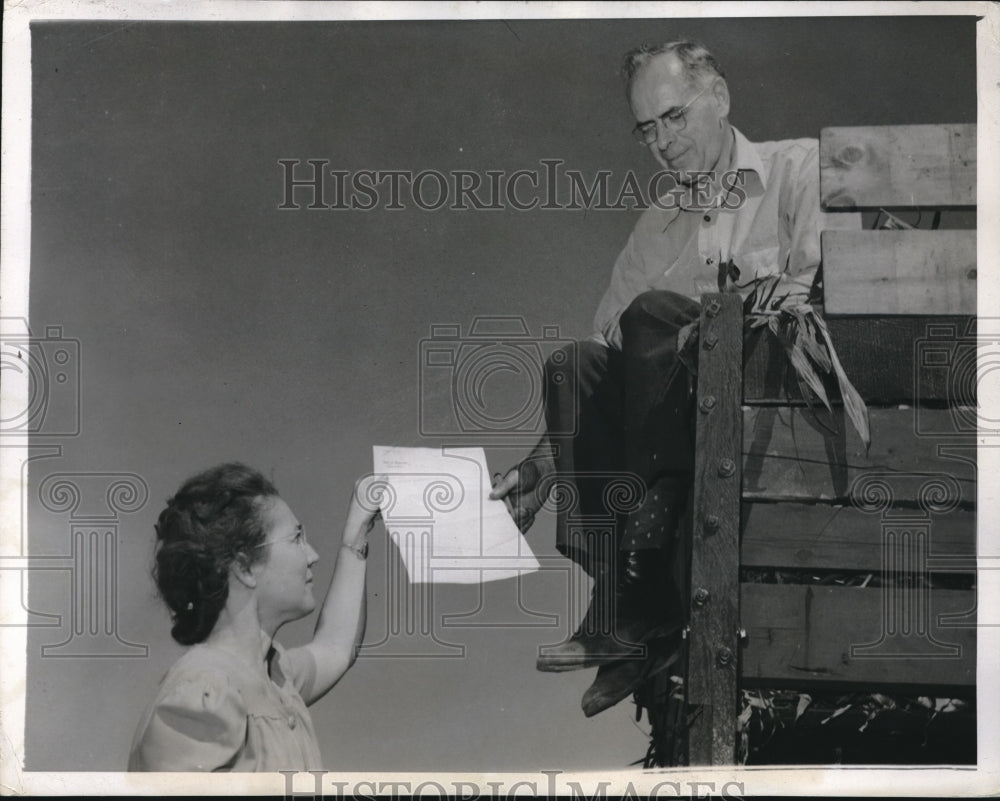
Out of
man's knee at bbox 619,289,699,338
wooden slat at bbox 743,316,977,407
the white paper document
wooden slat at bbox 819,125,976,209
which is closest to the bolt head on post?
wooden slat at bbox 743,316,977,407

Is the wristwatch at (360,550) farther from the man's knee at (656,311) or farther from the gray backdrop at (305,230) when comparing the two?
the man's knee at (656,311)

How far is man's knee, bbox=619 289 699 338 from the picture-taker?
8.11 ft

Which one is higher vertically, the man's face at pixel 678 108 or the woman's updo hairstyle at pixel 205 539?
the man's face at pixel 678 108

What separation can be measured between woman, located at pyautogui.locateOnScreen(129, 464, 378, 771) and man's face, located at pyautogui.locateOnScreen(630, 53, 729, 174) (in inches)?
35.6

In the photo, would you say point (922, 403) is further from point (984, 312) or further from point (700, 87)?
point (700, 87)

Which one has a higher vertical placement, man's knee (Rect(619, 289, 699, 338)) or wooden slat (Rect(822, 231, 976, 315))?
wooden slat (Rect(822, 231, 976, 315))

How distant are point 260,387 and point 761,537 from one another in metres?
1.02

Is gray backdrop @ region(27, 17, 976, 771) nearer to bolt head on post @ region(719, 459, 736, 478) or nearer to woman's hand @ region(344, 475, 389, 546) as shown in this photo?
woman's hand @ region(344, 475, 389, 546)

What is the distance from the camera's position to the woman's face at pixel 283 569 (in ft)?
7.98

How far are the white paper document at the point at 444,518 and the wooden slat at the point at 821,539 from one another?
1.43 feet

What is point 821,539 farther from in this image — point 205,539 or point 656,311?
point 205,539

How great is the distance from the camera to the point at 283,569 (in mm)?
2441

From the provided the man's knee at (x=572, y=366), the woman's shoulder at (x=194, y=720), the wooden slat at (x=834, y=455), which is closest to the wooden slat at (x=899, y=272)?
the wooden slat at (x=834, y=455)

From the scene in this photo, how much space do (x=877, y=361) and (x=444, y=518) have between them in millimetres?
898
